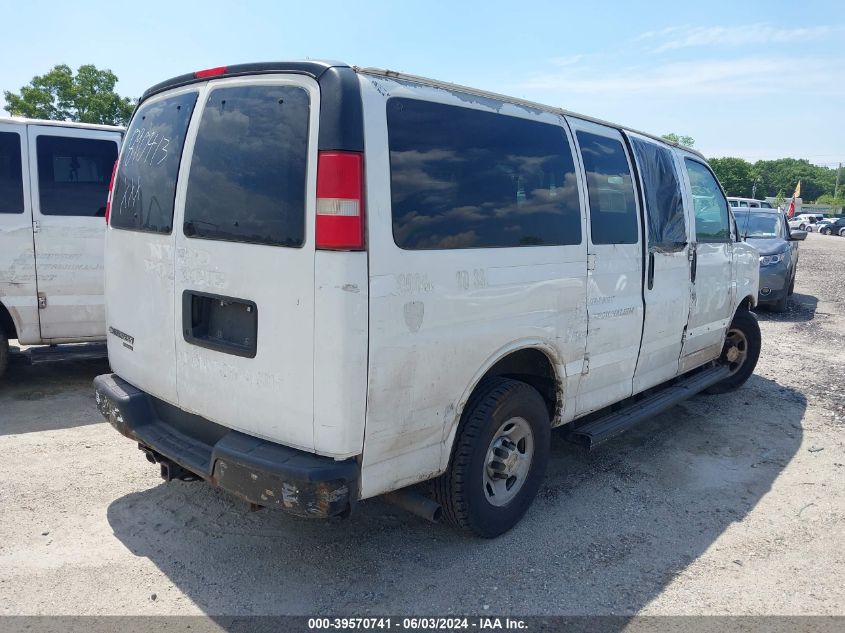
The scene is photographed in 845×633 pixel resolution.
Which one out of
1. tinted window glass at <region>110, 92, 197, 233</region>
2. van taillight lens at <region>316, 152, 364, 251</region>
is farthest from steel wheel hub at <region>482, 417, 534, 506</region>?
tinted window glass at <region>110, 92, 197, 233</region>

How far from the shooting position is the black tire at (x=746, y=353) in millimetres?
6438

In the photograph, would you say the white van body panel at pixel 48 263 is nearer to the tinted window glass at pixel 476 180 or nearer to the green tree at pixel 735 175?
the tinted window glass at pixel 476 180

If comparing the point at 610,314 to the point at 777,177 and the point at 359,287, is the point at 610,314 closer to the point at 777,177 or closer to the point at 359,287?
the point at 359,287

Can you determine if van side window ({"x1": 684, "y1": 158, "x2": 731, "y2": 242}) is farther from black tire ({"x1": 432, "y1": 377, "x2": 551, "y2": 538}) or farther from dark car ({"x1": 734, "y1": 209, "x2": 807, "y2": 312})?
dark car ({"x1": 734, "y1": 209, "x2": 807, "y2": 312})

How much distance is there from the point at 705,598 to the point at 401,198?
2435 millimetres

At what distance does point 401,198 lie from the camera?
109 inches

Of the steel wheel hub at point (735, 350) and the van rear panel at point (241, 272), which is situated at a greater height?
the van rear panel at point (241, 272)

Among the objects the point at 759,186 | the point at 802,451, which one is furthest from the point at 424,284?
the point at 759,186

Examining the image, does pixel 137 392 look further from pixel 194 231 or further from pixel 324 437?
pixel 324 437

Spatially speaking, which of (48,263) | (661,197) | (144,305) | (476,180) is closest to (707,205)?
(661,197)

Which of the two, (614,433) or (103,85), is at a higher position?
(103,85)


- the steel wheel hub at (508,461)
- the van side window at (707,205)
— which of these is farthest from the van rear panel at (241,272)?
the van side window at (707,205)

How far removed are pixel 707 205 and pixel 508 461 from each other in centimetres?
330

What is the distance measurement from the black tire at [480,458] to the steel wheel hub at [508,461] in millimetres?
37
